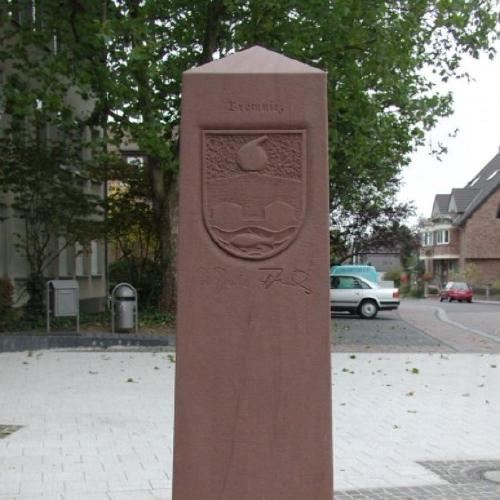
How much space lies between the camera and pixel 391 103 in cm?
2266

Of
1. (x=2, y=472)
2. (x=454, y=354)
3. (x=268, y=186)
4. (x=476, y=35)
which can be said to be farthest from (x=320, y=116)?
(x=476, y=35)

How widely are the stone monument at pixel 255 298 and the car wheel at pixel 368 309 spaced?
92.5 ft

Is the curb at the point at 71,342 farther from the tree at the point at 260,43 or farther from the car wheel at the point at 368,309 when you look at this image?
the car wheel at the point at 368,309

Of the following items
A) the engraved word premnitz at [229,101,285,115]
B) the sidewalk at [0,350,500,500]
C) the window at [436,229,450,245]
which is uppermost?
the window at [436,229,450,245]

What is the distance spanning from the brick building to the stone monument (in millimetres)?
69795

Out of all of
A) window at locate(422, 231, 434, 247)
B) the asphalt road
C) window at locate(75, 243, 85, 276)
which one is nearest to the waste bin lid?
the asphalt road

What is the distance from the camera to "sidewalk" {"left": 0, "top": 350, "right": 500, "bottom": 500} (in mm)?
6531

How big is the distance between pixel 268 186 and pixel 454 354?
13.4m

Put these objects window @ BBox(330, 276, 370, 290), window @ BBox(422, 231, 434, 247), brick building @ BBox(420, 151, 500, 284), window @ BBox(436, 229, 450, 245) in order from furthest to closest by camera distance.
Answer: window @ BBox(422, 231, 434, 247) < window @ BBox(436, 229, 450, 245) < brick building @ BBox(420, 151, 500, 284) < window @ BBox(330, 276, 370, 290)

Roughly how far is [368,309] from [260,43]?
15896mm

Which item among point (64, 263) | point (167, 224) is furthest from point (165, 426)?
point (64, 263)
